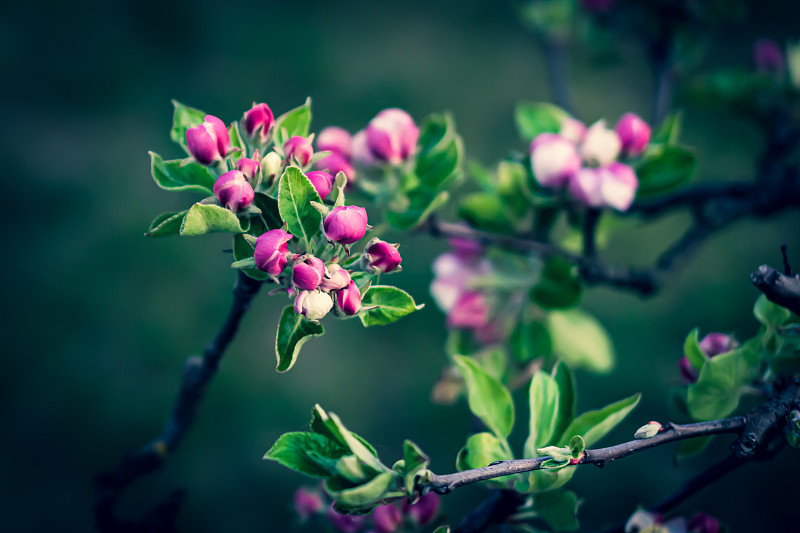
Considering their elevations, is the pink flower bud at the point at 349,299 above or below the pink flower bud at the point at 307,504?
above

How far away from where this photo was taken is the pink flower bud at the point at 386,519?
56cm

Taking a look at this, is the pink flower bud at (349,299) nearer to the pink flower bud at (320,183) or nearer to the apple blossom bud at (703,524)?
the pink flower bud at (320,183)

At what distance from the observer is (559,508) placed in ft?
1.59

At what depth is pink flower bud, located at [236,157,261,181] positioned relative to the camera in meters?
0.42

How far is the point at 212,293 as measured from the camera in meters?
1.59

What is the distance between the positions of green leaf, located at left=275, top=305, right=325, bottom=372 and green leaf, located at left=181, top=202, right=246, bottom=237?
66mm

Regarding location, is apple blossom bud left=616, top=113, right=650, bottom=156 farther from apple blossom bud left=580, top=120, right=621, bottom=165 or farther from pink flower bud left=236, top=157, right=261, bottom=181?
pink flower bud left=236, top=157, right=261, bottom=181

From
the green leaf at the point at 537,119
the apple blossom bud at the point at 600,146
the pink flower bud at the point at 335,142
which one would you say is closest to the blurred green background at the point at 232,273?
the green leaf at the point at 537,119

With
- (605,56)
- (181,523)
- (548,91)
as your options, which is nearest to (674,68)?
(605,56)

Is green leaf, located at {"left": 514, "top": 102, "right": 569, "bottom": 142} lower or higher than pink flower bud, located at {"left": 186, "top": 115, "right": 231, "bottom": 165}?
lower

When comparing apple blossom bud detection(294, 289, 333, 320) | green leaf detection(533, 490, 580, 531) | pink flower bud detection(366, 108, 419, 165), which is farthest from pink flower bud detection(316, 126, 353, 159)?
green leaf detection(533, 490, 580, 531)

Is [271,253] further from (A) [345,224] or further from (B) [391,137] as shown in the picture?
(B) [391,137]

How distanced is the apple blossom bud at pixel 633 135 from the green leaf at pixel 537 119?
107mm

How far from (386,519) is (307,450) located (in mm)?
181
